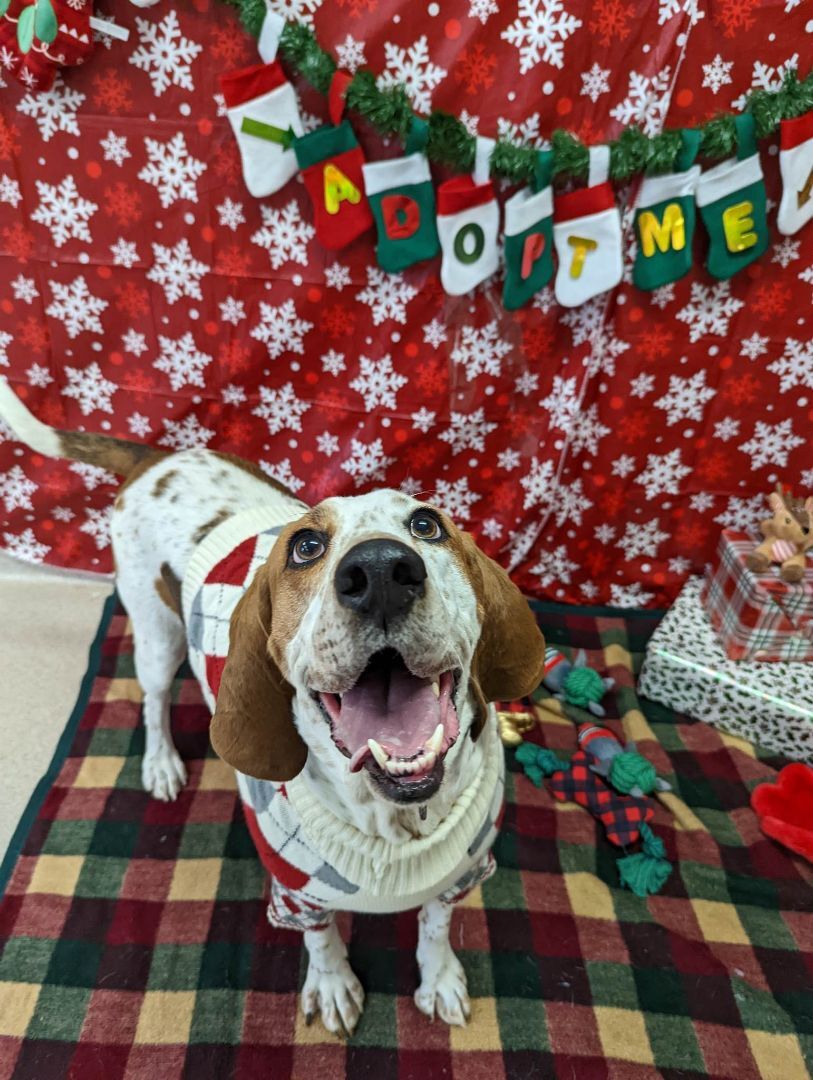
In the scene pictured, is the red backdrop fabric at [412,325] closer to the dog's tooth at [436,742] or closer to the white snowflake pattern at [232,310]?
the white snowflake pattern at [232,310]

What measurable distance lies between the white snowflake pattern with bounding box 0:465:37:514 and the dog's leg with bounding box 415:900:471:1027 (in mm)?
2414

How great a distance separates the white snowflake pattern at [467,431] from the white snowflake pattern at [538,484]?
0.23 meters

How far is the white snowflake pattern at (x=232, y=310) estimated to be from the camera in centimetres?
241

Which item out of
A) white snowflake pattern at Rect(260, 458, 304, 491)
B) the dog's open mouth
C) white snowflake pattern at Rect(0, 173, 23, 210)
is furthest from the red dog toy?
white snowflake pattern at Rect(0, 173, 23, 210)

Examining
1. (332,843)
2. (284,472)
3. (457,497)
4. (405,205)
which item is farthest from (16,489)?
(332,843)

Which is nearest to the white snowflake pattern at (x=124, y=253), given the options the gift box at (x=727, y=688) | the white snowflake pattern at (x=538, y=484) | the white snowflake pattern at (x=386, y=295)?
the white snowflake pattern at (x=386, y=295)

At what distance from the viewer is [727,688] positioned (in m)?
2.42

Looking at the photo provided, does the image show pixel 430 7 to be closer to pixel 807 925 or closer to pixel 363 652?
pixel 363 652

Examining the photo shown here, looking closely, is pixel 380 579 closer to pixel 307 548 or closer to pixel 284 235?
pixel 307 548

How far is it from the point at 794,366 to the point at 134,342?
96.3 inches

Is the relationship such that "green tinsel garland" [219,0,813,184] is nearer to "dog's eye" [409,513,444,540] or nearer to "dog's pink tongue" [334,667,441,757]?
"dog's eye" [409,513,444,540]

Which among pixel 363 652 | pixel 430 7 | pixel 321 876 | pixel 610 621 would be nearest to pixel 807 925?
pixel 610 621

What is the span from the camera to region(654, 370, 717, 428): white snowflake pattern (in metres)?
2.47

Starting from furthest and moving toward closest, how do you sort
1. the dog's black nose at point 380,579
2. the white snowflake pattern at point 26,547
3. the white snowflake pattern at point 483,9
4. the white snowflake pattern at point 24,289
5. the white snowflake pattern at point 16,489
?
1. the white snowflake pattern at point 26,547
2. the white snowflake pattern at point 16,489
3. the white snowflake pattern at point 24,289
4. the white snowflake pattern at point 483,9
5. the dog's black nose at point 380,579
